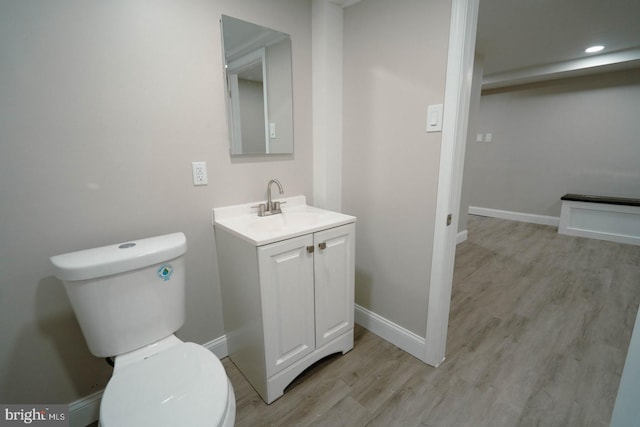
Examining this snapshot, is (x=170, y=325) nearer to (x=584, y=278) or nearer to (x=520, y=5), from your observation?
(x=520, y=5)

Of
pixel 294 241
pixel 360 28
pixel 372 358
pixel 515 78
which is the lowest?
pixel 372 358

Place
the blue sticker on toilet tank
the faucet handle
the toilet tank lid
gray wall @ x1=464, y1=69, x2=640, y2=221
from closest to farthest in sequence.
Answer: the toilet tank lid
the blue sticker on toilet tank
the faucet handle
gray wall @ x1=464, y1=69, x2=640, y2=221

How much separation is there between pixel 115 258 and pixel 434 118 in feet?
5.16

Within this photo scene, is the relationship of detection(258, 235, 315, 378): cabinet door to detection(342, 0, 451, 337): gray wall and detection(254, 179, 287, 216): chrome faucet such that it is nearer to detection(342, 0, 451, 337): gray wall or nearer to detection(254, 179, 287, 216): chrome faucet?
detection(254, 179, 287, 216): chrome faucet

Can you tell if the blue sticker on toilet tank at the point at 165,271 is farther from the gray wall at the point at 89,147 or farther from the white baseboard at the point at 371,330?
the white baseboard at the point at 371,330

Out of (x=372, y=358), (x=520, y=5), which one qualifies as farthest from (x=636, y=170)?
(x=372, y=358)

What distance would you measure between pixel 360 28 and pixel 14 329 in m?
2.29

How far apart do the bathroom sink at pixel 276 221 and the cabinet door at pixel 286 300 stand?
0.15 feet

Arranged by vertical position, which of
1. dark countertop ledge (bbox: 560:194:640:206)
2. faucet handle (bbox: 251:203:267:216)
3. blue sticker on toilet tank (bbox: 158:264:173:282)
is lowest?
dark countertop ledge (bbox: 560:194:640:206)

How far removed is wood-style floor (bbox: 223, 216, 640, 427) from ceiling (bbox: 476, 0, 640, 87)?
7.46 feet

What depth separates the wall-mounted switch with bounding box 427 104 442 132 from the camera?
141 centimetres

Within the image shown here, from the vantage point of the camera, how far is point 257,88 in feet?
5.36

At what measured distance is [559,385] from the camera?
1487 millimetres

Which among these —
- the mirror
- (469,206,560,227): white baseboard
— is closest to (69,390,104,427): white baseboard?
the mirror
